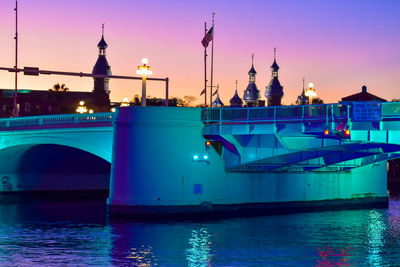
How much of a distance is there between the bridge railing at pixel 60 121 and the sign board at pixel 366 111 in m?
16.6

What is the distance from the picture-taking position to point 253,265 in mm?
33094

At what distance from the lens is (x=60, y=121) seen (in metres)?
57.4

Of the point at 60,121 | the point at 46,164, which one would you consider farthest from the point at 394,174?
the point at 60,121

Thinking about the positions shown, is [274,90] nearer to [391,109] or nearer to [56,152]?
[56,152]

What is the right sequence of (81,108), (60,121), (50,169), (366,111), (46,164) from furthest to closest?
(81,108)
(50,169)
(46,164)
(60,121)
(366,111)

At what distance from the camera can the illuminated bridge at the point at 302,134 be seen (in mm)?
40594

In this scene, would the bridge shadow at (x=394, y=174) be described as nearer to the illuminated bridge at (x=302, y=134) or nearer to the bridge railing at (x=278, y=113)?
the illuminated bridge at (x=302, y=134)

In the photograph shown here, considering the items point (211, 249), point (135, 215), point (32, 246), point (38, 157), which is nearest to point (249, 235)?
point (211, 249)

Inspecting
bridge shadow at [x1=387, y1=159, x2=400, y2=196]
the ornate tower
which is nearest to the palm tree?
the ornate tower

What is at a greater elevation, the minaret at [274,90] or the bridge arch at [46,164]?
the minaret at [274,90]

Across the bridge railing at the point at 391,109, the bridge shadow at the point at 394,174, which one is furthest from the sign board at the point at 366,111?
the bridge shadow at the point at 394,174

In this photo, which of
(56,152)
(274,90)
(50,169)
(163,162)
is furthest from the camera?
(274,90)

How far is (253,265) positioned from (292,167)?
23.3 meters

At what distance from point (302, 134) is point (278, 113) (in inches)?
75.8
